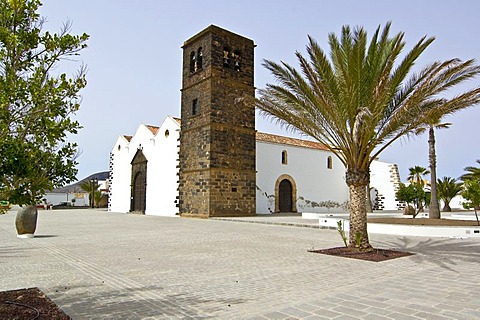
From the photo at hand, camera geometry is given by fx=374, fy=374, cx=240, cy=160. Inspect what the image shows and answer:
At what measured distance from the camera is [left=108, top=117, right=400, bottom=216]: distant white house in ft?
83.6

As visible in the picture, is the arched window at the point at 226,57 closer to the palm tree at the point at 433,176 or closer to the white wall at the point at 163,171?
the white wall at the point at 163,171

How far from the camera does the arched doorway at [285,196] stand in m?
27.0

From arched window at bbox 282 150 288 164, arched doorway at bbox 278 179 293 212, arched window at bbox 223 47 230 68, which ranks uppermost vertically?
arched window at bbox 223 47 230 68

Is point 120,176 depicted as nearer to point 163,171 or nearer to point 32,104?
point 163,171

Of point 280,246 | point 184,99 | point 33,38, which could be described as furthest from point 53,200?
point 33,38

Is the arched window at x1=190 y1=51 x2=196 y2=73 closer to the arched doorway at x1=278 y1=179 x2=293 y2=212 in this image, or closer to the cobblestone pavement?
the arched doorway at x1=278 y1=179 x2=293 y2=212

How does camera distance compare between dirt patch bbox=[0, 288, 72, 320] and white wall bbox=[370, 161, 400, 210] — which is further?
white wall bbox=[370, 161, 400, 210]

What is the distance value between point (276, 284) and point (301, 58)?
556cm

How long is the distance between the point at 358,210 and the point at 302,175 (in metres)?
20.4

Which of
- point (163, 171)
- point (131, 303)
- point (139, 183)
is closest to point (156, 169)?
point (163, 171)

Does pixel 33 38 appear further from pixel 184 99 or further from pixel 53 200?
pixel 53 200

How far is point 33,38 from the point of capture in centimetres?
412

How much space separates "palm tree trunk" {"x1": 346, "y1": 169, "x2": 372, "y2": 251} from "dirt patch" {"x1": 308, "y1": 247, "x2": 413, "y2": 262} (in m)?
0.20

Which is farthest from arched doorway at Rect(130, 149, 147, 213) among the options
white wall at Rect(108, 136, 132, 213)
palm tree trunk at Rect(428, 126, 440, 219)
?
palm tree trunk at Rect(428, 126, 440, 219)
